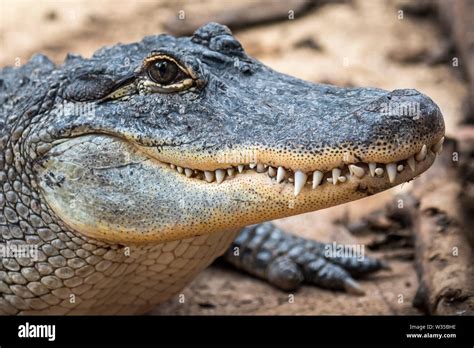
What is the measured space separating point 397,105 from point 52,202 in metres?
1.67

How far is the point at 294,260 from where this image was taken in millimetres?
5355

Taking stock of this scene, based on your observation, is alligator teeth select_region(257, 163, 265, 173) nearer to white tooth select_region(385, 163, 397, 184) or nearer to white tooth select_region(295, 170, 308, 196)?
white tooth select_region(295, 170, 308, 196)

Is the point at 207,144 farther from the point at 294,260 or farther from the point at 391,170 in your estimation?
the point at 294,260

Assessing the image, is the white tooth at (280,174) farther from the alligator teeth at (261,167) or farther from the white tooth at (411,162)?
the white tooth at (411,162)

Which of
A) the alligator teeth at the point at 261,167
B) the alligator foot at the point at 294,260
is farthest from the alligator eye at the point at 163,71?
the alligator foot at the point at 294,260

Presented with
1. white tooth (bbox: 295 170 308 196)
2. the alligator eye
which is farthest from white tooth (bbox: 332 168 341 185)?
the alligator eye

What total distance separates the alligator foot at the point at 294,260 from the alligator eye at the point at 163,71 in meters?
1.84

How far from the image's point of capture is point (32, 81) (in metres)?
4.33

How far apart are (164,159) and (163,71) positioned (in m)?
0.44

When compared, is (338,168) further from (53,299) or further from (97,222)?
(53,299)

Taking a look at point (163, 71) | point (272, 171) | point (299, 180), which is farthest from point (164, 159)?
point (299, 180)

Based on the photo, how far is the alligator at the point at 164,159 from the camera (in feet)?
11.0

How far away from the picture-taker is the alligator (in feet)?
11.0

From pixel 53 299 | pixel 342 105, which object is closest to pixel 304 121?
pixel 342 105
